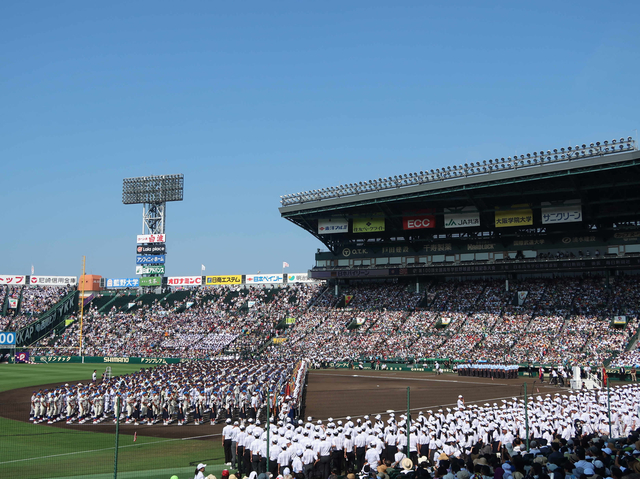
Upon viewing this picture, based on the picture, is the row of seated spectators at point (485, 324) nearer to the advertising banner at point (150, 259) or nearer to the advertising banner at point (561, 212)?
the advertising banner at point (561, 212)

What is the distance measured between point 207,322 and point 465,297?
31.3m

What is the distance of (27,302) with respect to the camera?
78438 mm

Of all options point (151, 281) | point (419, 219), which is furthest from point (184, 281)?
point (419, 219)

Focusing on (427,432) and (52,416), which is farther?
(52,416)

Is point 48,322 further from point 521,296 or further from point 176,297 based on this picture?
point 521,296

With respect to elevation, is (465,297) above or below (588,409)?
above

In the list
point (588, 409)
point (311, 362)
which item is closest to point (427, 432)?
point (588, 409)

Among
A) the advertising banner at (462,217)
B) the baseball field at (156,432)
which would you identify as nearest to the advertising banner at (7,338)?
the baseball field at (156,432)

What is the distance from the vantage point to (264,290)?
78.2m

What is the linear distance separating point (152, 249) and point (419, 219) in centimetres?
4132

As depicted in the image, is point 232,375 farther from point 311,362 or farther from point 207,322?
point 207,322

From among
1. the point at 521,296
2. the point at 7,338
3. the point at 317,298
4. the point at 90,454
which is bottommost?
the point at 90,454

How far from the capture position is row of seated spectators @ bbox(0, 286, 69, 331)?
73.1 meters

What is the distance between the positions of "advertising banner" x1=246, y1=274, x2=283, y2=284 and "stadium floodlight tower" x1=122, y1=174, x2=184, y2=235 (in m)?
14.6
